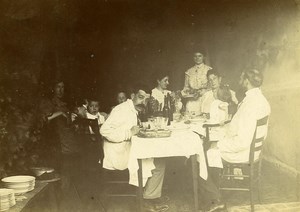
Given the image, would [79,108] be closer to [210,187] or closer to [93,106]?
[93,106]

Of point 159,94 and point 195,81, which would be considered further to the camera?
point 159,94

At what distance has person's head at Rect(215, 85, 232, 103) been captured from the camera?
398 centimetres

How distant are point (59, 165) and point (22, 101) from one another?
672mm

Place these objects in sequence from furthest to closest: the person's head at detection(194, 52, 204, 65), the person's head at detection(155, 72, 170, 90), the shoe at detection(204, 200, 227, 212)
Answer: the person's head at detection(155, 72, 170, 90) → the person's head at detection(194, 52, 204, 65) → the shoe at detection(204, 200, 227, 212)

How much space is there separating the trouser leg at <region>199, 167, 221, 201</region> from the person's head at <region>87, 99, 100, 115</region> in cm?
126

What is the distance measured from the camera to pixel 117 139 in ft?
13.1

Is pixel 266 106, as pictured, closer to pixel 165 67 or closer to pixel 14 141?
pixel 165 67

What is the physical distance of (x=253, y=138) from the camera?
3783 millimetres

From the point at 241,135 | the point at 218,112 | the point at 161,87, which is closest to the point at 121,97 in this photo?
the point at 161,87

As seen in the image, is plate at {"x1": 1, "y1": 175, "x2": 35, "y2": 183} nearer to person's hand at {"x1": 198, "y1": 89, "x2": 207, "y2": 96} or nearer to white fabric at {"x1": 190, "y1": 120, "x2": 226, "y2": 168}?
white fabric at {"x1": 190, "y1": 120, "x2": 226, "y2": 168}

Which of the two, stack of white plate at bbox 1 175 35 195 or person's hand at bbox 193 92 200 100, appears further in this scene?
person's hand at bbox 193 92 200 100

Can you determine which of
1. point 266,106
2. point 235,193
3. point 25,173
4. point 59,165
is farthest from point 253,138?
point 25,173

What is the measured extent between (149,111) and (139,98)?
0.58 ft

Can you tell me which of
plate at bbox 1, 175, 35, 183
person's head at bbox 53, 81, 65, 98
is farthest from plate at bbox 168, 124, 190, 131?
plate at bbox 1, 175, 35, 183
